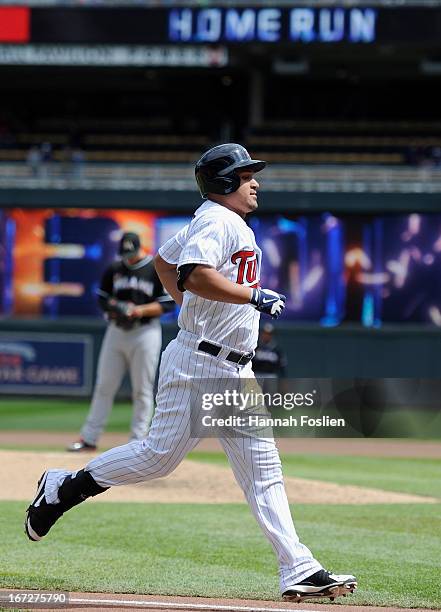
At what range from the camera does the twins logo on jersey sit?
5035 mm

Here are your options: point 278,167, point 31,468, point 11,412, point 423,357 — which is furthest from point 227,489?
point 278,167

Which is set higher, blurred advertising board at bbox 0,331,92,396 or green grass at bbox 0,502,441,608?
green grass at bbox 0,502,441,608

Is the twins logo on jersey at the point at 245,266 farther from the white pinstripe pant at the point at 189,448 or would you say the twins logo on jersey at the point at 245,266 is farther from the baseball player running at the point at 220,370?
the white pinstripe pant at the point at 189,448

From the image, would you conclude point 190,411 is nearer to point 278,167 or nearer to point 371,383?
point 371,383

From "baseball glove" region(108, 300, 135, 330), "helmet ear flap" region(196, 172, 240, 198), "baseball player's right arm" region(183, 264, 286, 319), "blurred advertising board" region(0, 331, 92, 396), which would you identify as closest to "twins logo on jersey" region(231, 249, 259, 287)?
"baseball player's right arm" region(183, 264, 286, 319)

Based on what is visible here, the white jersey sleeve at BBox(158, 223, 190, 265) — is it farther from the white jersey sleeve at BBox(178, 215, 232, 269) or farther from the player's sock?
the player's sock

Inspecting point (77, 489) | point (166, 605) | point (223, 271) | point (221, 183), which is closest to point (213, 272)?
point (223, 271)

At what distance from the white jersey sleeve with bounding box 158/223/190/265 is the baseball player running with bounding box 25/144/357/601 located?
17cm

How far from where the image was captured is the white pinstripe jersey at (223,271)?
4922mm

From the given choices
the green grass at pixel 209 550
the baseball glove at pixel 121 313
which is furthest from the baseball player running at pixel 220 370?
the baseball glove at pixel 121 313

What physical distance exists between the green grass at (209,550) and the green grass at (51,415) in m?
7.52

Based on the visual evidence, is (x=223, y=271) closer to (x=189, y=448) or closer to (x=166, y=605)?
(x=189, y=448)

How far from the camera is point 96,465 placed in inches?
200

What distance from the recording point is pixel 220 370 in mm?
4980
